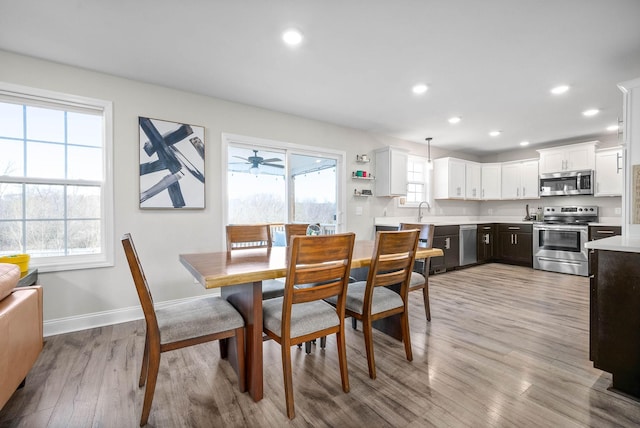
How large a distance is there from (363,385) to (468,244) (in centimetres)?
455

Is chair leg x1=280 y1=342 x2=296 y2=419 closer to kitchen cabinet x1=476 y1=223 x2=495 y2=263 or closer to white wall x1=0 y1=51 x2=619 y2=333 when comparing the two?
white wall x1=0 y1=51 x2=619 y2=333

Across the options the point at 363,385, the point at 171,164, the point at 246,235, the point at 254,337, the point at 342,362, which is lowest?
the point at 363,385

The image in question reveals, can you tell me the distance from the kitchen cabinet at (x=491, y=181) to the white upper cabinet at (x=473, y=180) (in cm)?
8

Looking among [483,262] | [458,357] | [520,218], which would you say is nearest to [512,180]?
[520,218]

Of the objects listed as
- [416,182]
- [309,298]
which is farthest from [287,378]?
[416,182]

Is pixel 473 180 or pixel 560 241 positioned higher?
pixel 473 180

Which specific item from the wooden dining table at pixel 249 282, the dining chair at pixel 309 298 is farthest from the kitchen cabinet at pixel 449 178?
the dining chair at pixel 309 298

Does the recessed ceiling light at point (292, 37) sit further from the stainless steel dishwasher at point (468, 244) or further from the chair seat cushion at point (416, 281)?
the stainless steel dishwasher at point (468, 244)

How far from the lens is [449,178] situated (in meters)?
5.89

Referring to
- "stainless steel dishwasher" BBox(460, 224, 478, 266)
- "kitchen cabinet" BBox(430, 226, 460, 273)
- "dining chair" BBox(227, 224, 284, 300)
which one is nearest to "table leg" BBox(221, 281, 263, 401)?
"dining chair" BBox(227, 224, 284, 300)

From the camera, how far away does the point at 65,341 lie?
2.54 meters

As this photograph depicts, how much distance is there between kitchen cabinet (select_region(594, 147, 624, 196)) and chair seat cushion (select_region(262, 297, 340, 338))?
580 cm

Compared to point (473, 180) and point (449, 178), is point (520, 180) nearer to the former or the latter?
point (473, 180)

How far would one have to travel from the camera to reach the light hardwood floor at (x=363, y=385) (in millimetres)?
1572
